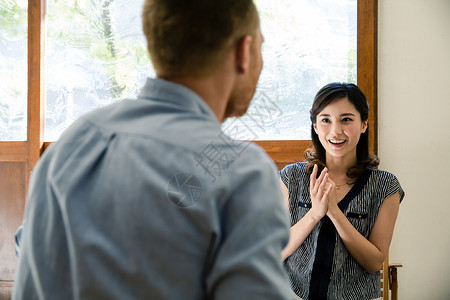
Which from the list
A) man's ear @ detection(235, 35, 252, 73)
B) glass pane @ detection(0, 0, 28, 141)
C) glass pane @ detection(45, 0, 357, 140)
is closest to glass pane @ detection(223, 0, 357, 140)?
glass pane @ detection(45, 0, 357, 140)

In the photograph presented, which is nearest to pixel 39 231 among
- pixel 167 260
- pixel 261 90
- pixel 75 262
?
pixel 75 262

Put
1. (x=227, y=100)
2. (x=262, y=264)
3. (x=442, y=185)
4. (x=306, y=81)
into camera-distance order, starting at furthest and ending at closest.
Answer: (x=306, y=81) → (x=442, y=185) → (x=227, y=100) → (x=262, y=264)

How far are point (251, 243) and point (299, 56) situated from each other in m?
2.44

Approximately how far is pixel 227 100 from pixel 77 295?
0.34m

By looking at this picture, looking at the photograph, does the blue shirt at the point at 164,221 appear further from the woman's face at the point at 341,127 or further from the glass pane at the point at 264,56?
the glass pane at the point at 264,56

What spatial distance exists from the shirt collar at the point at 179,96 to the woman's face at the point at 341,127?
4.40 ft

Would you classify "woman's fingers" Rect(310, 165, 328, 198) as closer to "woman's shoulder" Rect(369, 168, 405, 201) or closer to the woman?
the woman

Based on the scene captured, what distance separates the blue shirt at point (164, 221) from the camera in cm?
48

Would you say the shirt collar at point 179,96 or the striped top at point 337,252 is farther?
the striped top at point 337,252

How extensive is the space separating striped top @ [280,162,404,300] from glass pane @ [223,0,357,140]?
1.01m

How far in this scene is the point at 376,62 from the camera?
2549 millimetres

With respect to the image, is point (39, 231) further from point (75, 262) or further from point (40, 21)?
point (40, 21)

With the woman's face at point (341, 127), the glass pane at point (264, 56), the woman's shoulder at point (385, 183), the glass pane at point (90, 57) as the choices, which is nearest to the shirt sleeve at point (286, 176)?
the woman's face at point (341, 127)

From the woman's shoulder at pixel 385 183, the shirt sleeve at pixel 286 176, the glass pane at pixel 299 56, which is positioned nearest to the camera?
the woman's shoulder at pixel 385 183
